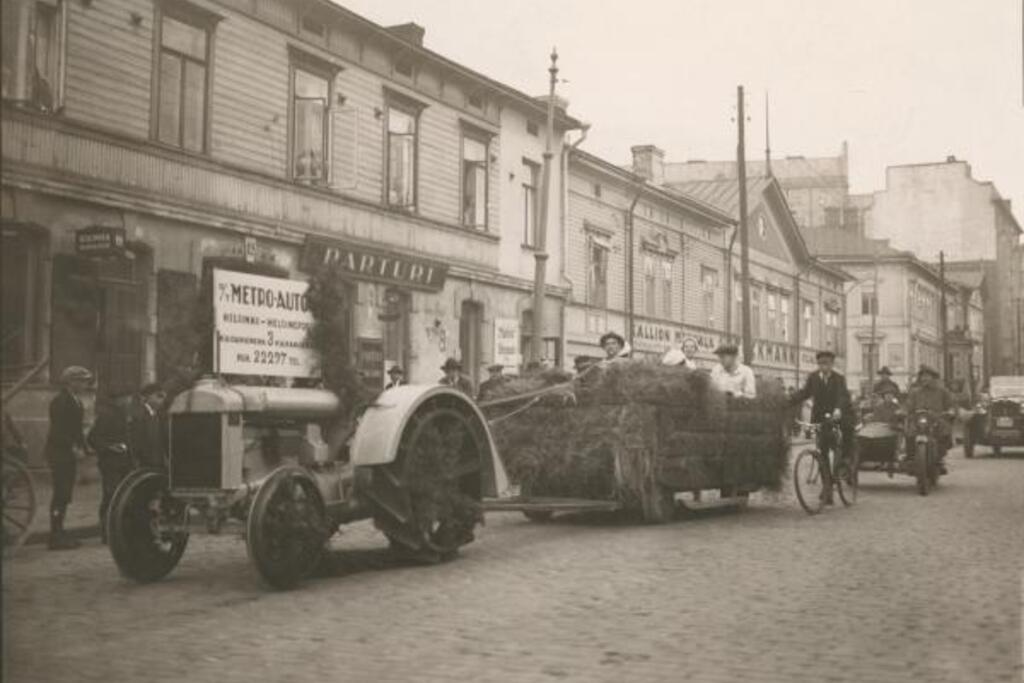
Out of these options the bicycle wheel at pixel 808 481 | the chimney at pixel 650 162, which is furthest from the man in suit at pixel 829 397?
the chimney at pixel 650 162

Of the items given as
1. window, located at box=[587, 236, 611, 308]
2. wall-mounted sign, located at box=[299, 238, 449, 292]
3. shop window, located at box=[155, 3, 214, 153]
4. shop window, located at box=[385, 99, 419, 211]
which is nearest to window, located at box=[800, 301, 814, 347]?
window, located at box=[587, 236, 611, 308]

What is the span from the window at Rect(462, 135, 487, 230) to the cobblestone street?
461 inches

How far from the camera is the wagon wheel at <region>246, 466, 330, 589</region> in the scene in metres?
6.81

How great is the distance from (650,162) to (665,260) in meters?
8.23

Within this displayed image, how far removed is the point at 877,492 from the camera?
15.5 m

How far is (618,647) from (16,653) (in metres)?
2.63

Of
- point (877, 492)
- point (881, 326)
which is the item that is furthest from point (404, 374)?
point (881, 326)

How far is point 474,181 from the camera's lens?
2158 cm

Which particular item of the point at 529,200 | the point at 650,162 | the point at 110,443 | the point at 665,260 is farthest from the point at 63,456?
the point at 650,162

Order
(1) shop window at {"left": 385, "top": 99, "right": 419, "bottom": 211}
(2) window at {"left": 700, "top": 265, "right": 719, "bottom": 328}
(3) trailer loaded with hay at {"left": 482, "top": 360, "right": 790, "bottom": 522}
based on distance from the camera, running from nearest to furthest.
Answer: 1. (3) trailer loaded with hay at {"left": 482, "top": 360, "right": 790, "bottom": 522}
2. (1) shop window at {"left": 385, "top": 99, "right": 419, "bottom": 211}
3. (2) window at {"left": 700, "top": 265, "right": 719, "bottom": 328}

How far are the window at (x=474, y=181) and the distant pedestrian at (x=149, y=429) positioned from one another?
1212 centimetres

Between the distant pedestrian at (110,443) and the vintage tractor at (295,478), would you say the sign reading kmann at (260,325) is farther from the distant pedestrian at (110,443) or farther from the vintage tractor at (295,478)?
the distant pedestrian at (110,443)

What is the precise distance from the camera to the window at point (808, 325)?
1123 inches

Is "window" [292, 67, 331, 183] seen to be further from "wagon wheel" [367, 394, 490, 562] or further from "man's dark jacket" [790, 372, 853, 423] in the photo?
"man's dark jacket" [790, 372, 853, 423]
